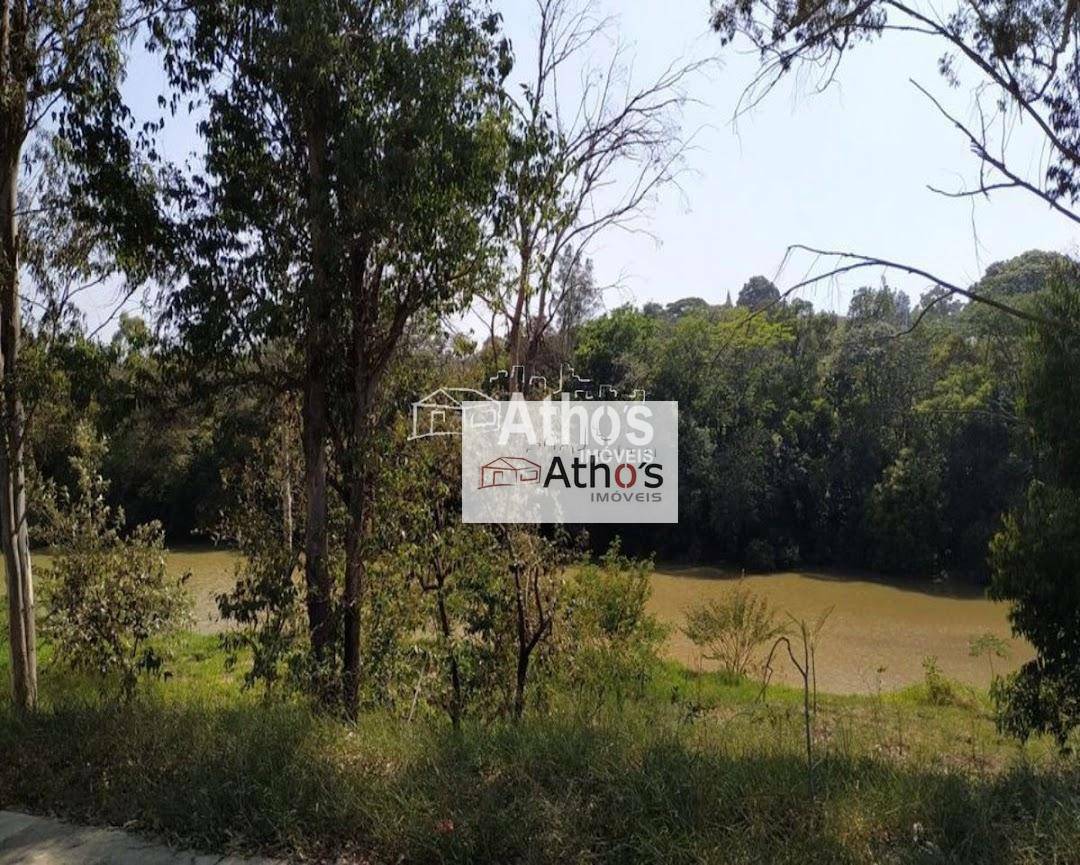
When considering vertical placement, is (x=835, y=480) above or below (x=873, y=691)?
above

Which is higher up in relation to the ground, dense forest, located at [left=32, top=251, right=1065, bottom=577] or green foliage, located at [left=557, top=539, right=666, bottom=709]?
dense forest, located at [left=32, top=251, right=1065, bottom=577]

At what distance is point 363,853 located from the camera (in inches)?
122

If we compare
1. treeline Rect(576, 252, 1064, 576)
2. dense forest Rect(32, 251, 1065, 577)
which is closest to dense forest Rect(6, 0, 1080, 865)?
dense forest Rect(32, 251, 1065, 577)

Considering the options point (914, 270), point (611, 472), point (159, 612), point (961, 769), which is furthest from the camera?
point (611, 472)

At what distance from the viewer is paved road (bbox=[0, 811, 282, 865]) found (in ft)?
10.3

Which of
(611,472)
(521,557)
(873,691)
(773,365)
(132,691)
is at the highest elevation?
(773,365)

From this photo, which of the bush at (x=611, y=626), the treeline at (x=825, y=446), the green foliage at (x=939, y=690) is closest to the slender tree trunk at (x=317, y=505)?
the bush at (x=611, y=626)

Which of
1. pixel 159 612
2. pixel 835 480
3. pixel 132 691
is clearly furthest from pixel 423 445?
pixel 835 480

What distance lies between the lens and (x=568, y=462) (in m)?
9.80

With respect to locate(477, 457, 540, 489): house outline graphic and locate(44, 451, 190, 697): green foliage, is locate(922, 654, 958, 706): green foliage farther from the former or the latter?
locate(44, 451, 190, 697): green foliage

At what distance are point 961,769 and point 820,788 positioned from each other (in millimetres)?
950

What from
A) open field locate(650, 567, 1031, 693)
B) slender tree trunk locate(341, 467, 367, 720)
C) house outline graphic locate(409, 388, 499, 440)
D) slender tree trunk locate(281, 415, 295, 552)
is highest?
house outline graphic locate(409, 388, 499, 440)

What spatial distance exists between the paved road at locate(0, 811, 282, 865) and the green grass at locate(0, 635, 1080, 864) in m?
0.08

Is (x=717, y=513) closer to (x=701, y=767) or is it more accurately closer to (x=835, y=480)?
(x=835, y=480)
